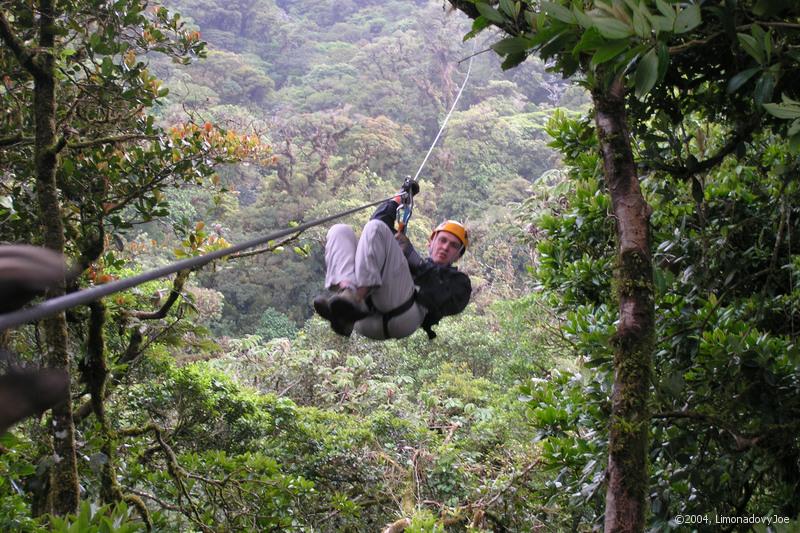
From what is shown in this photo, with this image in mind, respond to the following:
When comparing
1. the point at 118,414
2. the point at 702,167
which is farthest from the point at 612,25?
the point at 118,414

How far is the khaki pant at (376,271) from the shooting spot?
8.63 feet

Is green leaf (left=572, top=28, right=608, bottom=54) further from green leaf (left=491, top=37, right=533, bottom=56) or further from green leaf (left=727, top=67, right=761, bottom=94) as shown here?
green leaf (left=727, top=67, right=761, bottom=94)

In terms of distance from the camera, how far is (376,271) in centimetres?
263

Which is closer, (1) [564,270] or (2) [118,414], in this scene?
(1) [564,270]

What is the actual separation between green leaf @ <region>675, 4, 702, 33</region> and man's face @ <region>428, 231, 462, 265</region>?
1885 millimetres

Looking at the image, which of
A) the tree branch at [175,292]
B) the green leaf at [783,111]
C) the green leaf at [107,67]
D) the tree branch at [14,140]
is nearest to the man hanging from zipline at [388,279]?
the tree branch at [175,292]

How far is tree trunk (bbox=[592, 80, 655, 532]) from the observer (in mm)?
1781

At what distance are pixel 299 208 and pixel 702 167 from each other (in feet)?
47.9

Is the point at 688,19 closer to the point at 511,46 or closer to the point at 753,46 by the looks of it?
the point at 753,46

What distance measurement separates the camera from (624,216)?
6.29 ft

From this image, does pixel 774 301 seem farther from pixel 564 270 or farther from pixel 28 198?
pixel 28 198

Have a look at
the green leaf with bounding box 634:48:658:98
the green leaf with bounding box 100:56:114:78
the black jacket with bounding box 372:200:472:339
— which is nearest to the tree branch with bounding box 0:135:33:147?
the green leaf with bounding box 100:56:114:78

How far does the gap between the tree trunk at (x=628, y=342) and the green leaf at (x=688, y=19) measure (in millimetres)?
743

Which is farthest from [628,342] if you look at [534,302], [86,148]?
[534,302]
